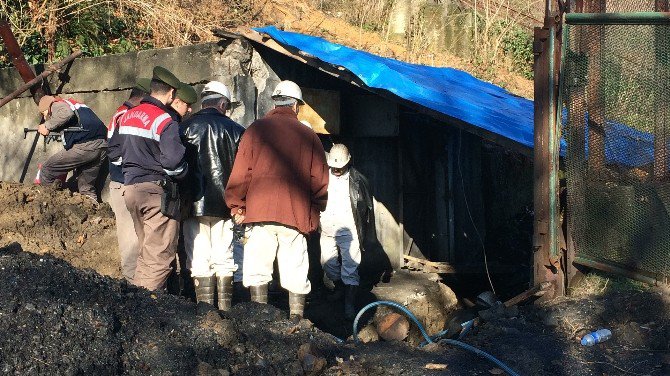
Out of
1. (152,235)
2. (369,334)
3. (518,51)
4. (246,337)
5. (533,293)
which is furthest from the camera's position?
(518,51)

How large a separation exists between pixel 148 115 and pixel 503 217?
6.42 metres

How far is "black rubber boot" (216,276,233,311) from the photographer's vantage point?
7.52m

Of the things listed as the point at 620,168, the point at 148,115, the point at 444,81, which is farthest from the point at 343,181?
the point at 620,168

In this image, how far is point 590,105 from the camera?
6.49 metres

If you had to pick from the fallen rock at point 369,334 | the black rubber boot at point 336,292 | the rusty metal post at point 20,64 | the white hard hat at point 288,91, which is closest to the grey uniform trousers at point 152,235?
the white hard hat at point 288,91

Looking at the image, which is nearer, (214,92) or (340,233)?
(214,92)

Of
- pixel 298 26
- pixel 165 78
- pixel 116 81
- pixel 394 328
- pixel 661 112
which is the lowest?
pixel 394 328

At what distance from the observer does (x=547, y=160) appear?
6.77m

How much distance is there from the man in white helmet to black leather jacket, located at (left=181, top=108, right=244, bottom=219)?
2.19 metres

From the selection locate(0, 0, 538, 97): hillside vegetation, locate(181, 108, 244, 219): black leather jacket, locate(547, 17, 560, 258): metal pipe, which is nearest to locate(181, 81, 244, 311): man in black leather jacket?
locate(181, 108, 244, 219): black leather jacket

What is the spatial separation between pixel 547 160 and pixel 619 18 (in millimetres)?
1194

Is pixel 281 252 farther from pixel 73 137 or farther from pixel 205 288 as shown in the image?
pixel 73 137

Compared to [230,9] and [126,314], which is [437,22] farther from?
[126,314]

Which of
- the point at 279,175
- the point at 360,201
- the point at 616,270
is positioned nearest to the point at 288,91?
the point at 279,175
